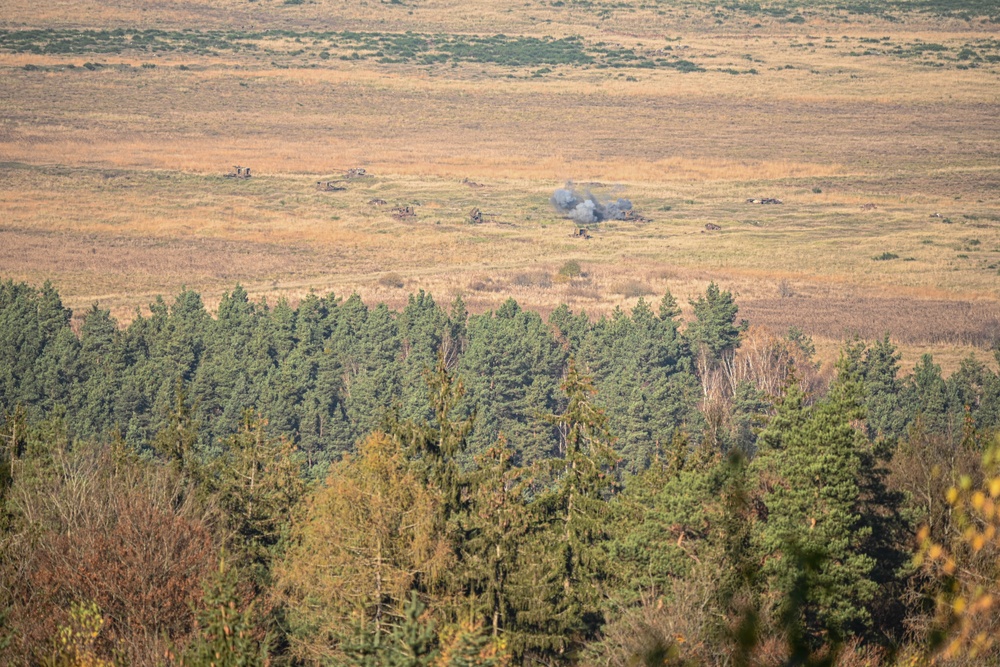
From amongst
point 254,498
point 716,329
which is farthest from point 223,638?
point 716,329

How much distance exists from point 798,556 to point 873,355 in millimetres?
66049

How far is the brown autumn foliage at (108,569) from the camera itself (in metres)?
28.7

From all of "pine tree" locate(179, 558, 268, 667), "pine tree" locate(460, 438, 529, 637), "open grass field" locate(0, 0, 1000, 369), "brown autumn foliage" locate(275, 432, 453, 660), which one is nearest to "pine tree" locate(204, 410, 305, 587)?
"brown autumn foliage" locate(275, 432, 453, 660)

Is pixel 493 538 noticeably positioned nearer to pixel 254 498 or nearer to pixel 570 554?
pixel 570 554

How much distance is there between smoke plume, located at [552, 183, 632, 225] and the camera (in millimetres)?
144375

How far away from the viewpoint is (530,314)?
80312 mm

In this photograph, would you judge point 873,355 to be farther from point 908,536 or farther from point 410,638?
point 410,638

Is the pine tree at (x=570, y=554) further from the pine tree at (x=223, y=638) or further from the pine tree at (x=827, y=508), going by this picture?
the pine tree at (x=223, y=638)

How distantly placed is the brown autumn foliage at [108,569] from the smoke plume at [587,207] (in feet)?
363

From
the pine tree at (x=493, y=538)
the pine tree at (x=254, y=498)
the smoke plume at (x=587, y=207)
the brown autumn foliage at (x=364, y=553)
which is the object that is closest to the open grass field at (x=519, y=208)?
the smoke plume at (x=587, y=207)

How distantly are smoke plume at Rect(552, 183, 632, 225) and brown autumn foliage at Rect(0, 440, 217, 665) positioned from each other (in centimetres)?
11057

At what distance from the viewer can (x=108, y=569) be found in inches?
1208

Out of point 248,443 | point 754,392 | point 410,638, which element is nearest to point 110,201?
point 754,392

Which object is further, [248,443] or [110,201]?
[110,201]
